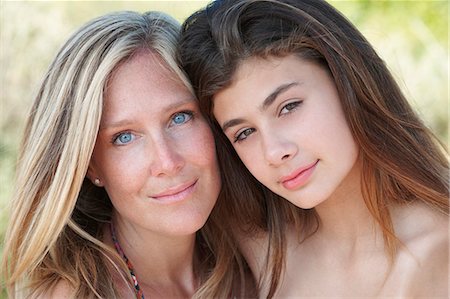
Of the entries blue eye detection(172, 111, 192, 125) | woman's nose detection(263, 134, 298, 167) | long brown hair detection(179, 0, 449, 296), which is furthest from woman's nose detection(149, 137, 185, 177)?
woman's nose detection(263, 134, 298, 167)

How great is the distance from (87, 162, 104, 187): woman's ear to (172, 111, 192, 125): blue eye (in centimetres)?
39

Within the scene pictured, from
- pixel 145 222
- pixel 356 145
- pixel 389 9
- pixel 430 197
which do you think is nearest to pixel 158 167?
pixel 145 222

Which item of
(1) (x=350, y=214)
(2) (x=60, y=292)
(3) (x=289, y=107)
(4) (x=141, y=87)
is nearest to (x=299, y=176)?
(3) (x=289, y=107)

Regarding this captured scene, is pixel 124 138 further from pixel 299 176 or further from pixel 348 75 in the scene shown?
pixel 348 75

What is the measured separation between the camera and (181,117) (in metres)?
3.07

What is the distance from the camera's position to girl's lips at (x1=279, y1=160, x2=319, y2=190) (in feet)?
9.24

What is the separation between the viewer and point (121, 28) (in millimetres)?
3053

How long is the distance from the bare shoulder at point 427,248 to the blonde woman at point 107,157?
0.79 metres

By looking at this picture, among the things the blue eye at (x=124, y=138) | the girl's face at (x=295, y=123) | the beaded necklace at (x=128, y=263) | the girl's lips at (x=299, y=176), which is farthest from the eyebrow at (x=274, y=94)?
the beaded necklace at (x=128, y=263)

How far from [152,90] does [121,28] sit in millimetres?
300

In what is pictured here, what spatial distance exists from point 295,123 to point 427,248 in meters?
0.66

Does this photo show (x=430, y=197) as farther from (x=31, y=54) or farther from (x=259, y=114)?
(x=31, y=54)

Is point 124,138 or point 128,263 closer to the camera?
point 124,138

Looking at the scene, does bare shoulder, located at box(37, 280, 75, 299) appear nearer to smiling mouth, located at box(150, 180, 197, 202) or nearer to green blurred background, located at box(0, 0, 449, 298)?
smiling mouth, located at box(150, 180, 197, 202)
